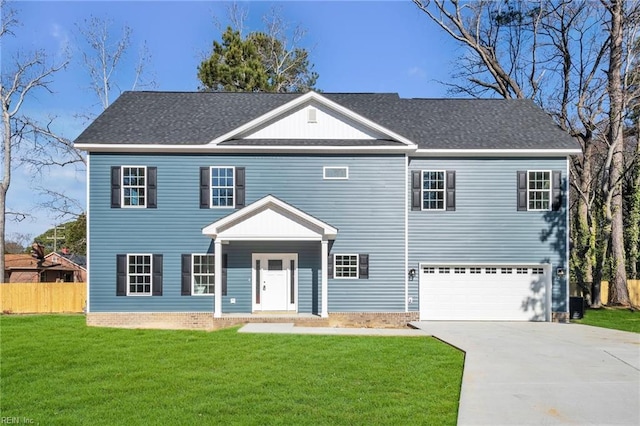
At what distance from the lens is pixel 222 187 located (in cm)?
1750

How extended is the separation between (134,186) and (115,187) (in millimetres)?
604

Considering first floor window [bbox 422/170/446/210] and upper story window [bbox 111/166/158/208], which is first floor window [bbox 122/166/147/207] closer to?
upper story window [bbox 111/166/158/208]

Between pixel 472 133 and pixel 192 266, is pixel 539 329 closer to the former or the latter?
pixel 472 133

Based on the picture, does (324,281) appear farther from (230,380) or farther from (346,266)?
(230,380)

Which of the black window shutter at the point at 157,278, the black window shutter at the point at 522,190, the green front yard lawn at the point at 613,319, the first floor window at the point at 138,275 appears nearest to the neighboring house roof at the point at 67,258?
the first floor window at the point at 138,275

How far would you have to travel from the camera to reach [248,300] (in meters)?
17.3

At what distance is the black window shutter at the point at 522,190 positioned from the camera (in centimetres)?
1794

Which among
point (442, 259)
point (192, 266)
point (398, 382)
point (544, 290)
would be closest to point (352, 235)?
point (442, 259)

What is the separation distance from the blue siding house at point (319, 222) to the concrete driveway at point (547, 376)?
8.65ft

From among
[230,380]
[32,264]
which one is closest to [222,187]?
[230,380]

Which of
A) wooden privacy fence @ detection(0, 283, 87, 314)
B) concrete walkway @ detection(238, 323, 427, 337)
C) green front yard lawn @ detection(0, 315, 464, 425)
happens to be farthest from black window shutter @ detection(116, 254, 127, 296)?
wooden privacy fence @ detection(0, 283, 87, 314)

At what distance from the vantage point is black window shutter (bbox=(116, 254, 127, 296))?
56.4ft

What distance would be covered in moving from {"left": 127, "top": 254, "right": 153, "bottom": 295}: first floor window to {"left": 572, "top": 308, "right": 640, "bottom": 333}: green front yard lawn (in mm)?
14188

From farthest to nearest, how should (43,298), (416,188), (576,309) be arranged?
(43,298)
(576,309)
(416,188)
